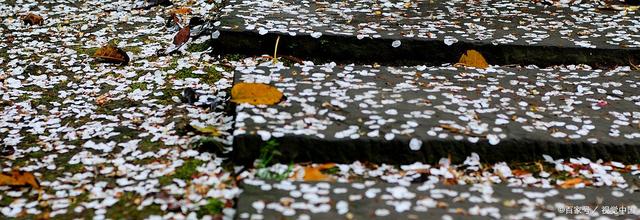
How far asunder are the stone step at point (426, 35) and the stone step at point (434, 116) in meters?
0.34

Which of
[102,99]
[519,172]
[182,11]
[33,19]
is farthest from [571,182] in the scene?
[33,19]

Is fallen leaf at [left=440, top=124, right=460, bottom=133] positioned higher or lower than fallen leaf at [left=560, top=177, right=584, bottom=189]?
higher

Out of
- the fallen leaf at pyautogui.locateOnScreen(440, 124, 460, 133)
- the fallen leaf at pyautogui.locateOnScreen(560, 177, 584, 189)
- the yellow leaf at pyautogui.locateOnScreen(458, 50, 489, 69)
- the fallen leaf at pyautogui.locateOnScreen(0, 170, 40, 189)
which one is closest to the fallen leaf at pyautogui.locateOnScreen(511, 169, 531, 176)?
the fallen leaf at pyautogui.locateOnScreen(560, 177, 584, 189)

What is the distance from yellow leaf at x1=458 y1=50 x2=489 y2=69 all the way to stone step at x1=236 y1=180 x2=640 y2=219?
3.77ft

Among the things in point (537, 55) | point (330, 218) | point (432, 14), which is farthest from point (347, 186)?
point (432, 14)

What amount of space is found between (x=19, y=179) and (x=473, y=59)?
79.1 inches

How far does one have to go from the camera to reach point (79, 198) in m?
1.97

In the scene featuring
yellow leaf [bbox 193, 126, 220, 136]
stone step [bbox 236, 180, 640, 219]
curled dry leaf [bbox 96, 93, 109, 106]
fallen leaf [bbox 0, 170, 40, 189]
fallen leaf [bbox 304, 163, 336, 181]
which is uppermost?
stone step [bbox 236, 180, 640, 219]

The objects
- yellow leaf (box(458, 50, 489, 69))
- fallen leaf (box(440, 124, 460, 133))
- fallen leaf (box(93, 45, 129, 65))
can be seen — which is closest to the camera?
fallen leaf (box(440, 124, 460, 133))

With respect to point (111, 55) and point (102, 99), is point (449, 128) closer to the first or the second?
point (102, 99)

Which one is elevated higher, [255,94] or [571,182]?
[255,94]

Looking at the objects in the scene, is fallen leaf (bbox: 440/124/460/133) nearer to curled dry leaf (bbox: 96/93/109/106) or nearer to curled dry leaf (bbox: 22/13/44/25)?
curled dry leaf (bbox: 96/93/109/106)

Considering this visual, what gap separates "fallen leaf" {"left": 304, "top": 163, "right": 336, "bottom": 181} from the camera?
2004 millimetres

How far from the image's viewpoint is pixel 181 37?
3.44 metres
